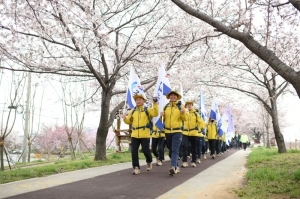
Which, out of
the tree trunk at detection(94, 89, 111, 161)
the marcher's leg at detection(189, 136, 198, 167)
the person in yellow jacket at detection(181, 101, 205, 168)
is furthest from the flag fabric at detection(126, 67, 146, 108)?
the tree trunk at detection(94, 89, 111, 161)

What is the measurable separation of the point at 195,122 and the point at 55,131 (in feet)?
106

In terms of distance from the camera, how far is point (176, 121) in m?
7.56

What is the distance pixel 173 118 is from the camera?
7.58 metres

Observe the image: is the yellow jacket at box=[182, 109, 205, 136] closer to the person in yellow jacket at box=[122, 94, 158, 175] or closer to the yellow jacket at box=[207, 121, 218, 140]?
the person in yellow jacket at box=[122, 94, 158, 175]

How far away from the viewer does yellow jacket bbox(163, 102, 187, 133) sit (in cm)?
756

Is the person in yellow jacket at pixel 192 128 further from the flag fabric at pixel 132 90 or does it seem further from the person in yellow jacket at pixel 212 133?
the person in yellow jacket at pixel 212 133

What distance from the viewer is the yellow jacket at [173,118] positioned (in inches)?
298

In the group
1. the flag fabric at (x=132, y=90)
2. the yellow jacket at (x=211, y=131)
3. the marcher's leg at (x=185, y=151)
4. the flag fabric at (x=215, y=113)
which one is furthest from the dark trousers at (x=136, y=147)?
the flag fabric at (x=215, y=113)

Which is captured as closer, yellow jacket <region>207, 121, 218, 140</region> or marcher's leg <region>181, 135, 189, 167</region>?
marcher's leg <region>181, 135, 189, 167</region>

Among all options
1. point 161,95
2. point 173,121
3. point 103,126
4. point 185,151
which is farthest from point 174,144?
point 103,126

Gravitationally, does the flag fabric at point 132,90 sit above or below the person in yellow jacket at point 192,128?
above

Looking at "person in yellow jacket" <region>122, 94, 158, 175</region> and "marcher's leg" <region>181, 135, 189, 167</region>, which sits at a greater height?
"person in yellow jacket" <region>122, 94, 158, 175</region>

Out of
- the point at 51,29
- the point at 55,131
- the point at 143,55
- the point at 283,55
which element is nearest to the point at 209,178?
the point at 51,29

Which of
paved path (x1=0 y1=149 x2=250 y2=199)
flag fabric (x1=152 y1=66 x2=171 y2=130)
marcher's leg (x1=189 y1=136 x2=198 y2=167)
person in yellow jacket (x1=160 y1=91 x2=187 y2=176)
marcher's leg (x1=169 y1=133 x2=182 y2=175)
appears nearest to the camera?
paved path (x1=0 y1=149 x2=250 y2=199)
